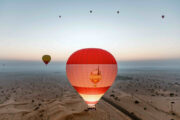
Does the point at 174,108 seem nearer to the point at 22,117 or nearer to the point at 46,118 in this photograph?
the point at 46,118

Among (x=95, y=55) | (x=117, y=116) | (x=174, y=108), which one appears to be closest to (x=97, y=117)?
(x=117, y=116)

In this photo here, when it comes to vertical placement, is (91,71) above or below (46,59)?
below

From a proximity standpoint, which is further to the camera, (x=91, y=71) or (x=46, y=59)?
(x=46, y=59)

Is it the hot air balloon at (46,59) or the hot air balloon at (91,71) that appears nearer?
the hot air balloon at (91,71)

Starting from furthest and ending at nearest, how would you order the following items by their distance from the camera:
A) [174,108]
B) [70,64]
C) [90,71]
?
[174,108] < [70,64] < [90,71]

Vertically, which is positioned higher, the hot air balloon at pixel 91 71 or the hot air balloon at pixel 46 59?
the hot air balloon at pixel 46 59

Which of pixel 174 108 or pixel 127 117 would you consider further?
pixel 174 108

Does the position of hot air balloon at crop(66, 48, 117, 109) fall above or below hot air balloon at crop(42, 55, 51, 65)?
below

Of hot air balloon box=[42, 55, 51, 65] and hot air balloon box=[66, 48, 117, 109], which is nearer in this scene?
hot air balloon box=[66, 48, 117, 109]
